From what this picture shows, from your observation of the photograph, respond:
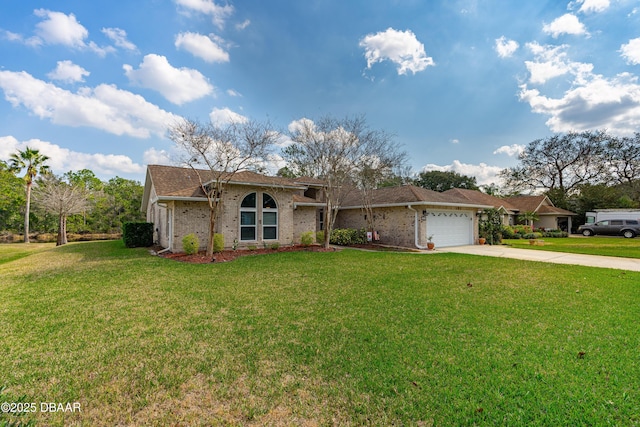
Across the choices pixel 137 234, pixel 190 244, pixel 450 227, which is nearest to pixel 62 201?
pixel 137 234

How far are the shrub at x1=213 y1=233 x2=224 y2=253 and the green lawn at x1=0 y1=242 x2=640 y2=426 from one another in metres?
5.34

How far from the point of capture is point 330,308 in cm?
538

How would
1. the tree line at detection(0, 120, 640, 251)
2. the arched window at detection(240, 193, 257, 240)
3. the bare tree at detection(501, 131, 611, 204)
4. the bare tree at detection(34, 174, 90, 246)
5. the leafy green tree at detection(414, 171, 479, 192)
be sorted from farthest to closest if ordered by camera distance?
the leafy green tree at detection(414, 171, 479, 192), the bare tree at detection(501, 131, 611, 204), the bare tree at detection(34, 174, 90, 246), the arched window at detection(240, 193, 257, 240), the tree line at detection(0, 120, 640, 251)

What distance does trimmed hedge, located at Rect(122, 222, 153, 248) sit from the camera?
15.8 m

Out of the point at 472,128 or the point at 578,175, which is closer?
the point at 472,128

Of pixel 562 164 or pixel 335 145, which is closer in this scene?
pixel 335 145

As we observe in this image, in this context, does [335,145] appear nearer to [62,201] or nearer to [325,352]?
[325,352]

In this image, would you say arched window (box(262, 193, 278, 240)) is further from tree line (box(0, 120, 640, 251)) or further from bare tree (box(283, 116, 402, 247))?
bare tree (box(283, 116, 402, 247))

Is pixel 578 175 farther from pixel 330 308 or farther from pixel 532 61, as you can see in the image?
pixel 330 308

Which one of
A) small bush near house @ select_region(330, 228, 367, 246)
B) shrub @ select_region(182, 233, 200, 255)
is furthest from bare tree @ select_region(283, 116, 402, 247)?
shrub @ select_region(182, 233, 200, 255)

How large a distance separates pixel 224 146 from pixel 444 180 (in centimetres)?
3728

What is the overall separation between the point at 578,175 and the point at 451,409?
47.6 metres

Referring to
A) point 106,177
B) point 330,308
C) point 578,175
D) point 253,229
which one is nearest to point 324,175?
point 253,229

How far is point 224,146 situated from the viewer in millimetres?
12367
